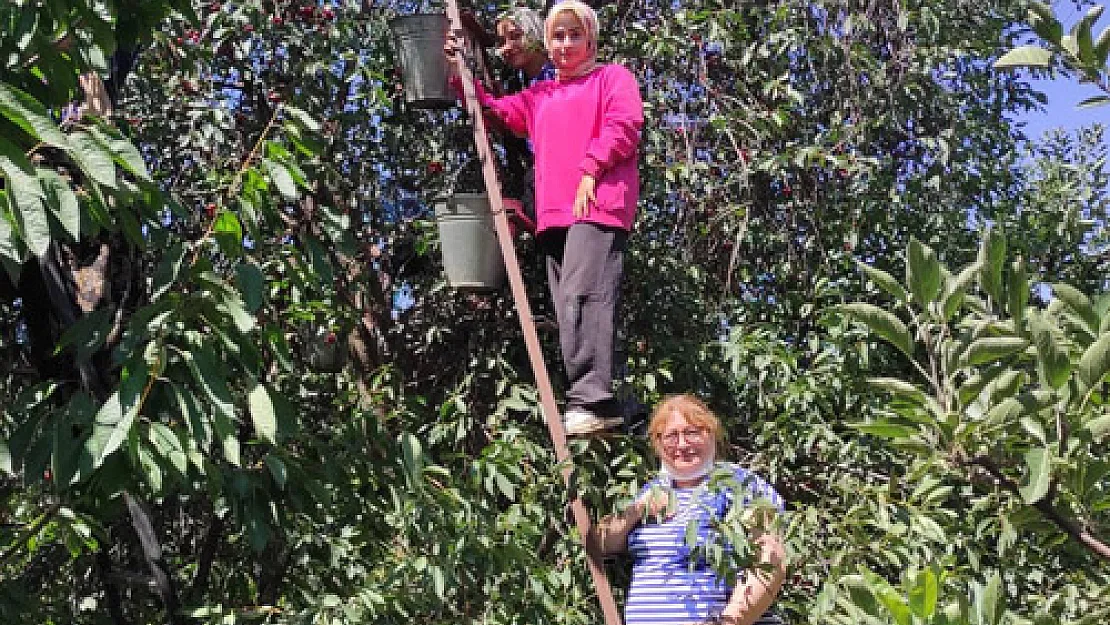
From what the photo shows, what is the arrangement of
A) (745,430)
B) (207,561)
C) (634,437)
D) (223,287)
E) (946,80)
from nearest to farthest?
(223,287) < (634,437) < (207,561) < (745,430) < (946,80)

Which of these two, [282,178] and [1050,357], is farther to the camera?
[282,178]

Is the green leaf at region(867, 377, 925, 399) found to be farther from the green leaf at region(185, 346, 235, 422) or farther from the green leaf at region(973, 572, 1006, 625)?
the green leaf at region(185, 346, 235, 422)

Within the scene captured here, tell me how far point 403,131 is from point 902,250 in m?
→ 1.59

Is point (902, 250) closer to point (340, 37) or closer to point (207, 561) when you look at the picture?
point (340, 37)

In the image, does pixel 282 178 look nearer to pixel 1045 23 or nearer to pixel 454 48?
pixel 454 48

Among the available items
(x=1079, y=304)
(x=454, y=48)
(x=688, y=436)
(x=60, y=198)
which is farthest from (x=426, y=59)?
(x=1079, y=304)

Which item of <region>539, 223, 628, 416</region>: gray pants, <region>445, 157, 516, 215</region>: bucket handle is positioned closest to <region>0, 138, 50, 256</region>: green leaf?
<region>539, 223, 628, 416</region>: gray pants

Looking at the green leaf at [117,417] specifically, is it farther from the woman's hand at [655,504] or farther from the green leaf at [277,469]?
the woman's hand at [655,504]

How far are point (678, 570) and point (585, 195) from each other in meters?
0.98

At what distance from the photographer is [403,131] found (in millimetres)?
4133

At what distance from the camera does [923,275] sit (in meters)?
1.32

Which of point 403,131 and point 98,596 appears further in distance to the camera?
point 403,131

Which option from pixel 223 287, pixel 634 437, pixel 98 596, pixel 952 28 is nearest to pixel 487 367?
pixel 634 437

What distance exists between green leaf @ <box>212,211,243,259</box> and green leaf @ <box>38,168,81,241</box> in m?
→ 0.61
